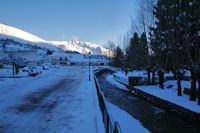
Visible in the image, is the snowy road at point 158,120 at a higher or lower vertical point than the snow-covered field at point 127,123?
lower

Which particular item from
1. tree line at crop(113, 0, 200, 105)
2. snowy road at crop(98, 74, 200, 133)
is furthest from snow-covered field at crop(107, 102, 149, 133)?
tree line at crop(113, 0, 200, 105)

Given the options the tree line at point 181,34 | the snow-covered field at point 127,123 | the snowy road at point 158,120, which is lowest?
the snowy road at point 158,120

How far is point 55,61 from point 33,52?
56.7ft

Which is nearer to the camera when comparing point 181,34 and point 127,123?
point 127,123

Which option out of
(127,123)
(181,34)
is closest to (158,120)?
(127,123)

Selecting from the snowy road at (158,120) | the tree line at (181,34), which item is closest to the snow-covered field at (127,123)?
the snowy road at (158,120)

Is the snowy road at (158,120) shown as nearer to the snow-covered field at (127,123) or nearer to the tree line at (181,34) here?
the snow-covered field at (127,123)

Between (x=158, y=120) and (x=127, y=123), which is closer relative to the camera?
(x=127, y=123)

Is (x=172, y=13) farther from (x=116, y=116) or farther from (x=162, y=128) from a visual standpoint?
(x=116, y=116)

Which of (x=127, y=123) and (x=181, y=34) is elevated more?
(x=181, y=34)

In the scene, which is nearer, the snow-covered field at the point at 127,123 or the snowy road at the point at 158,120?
the snow-covered field at the point at 127,123

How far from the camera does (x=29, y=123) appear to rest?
5.37m

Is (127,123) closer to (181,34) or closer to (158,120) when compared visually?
(158,120)

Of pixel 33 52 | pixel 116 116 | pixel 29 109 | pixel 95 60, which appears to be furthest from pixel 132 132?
pixel 33 52
